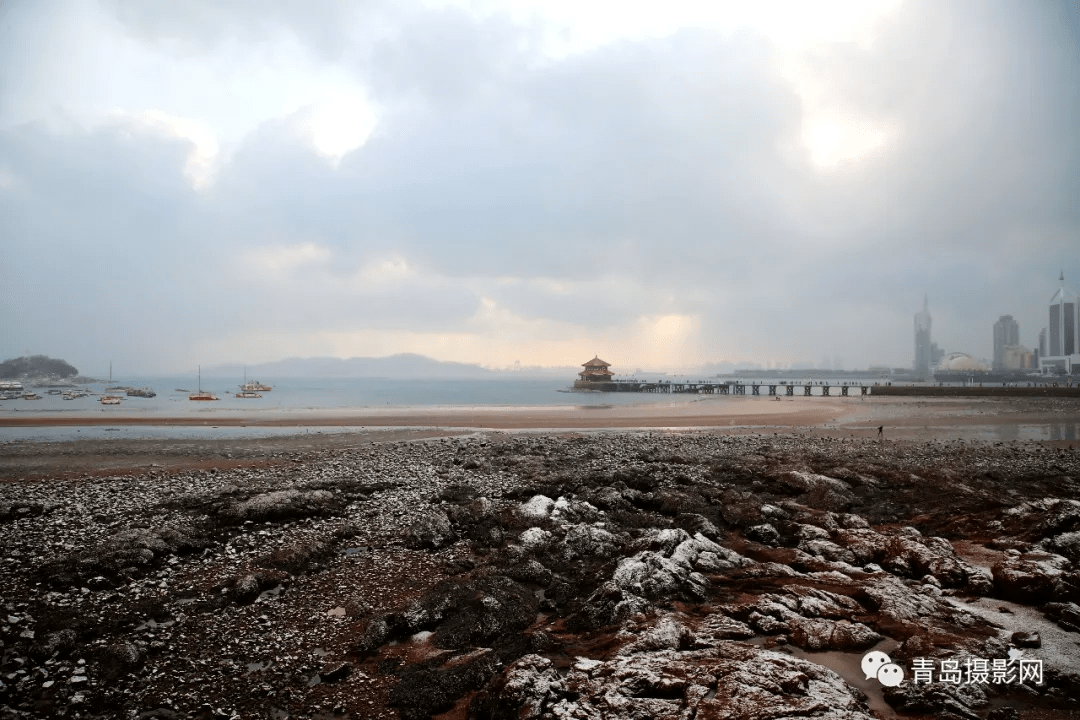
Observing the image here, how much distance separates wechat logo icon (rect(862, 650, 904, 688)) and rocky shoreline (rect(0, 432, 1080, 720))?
0.58ft

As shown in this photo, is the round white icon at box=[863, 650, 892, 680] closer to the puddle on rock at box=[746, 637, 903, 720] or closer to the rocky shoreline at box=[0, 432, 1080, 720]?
the puddle on rock at box=[746, 637, 903, 720]

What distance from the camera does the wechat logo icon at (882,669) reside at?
15.6ft

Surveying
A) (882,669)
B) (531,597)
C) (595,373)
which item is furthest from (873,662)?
(595,373)

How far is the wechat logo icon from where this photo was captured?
4758 millimetres

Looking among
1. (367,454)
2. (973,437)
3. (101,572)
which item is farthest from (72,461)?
(973,437)

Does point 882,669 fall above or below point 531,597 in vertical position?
above

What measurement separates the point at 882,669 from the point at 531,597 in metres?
4.07

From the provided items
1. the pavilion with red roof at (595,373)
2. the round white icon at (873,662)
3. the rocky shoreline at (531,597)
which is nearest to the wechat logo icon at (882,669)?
the round white icon at (873,662)

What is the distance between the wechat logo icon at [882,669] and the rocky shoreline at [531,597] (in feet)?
0.58

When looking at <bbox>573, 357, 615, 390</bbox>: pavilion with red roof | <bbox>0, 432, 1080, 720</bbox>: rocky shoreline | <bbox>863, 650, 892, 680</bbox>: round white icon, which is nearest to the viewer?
<bbox>0, 432, 1080, 720</bbox>: rocky shoreline

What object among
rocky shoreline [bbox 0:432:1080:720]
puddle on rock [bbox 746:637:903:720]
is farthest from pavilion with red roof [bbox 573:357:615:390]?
puddle on rock [bbox 746:637:903:720]

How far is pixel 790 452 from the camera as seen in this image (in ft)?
57.0

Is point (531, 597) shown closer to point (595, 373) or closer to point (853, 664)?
point (853, 664)

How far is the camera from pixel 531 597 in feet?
23.1
